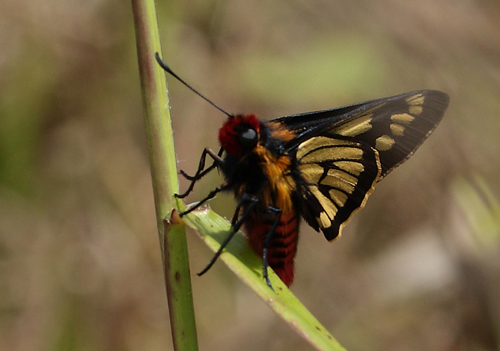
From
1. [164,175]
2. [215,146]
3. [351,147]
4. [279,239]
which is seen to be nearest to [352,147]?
[351,147]

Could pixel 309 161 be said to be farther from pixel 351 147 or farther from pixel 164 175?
pixel 164 175

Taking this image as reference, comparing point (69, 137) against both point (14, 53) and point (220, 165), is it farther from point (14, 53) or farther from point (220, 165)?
point (220, 165)

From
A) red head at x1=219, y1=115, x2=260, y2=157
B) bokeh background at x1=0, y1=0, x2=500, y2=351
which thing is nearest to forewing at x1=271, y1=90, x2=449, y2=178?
red head at x1=219, y1=115, x2=260, y2=157

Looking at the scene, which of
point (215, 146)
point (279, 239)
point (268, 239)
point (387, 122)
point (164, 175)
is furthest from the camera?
point (215, 146)

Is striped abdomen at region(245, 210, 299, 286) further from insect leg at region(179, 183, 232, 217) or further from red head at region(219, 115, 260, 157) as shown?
red head at region(219, 115, 260, 157)

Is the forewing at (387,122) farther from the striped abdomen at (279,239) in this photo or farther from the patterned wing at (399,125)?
the striped abdomen at (279,239)

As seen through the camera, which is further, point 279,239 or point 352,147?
point 352,147

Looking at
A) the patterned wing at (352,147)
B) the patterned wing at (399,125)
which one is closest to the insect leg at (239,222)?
the patterned wing at (352,147)

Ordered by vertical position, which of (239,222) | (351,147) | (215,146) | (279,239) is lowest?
(215,146)
